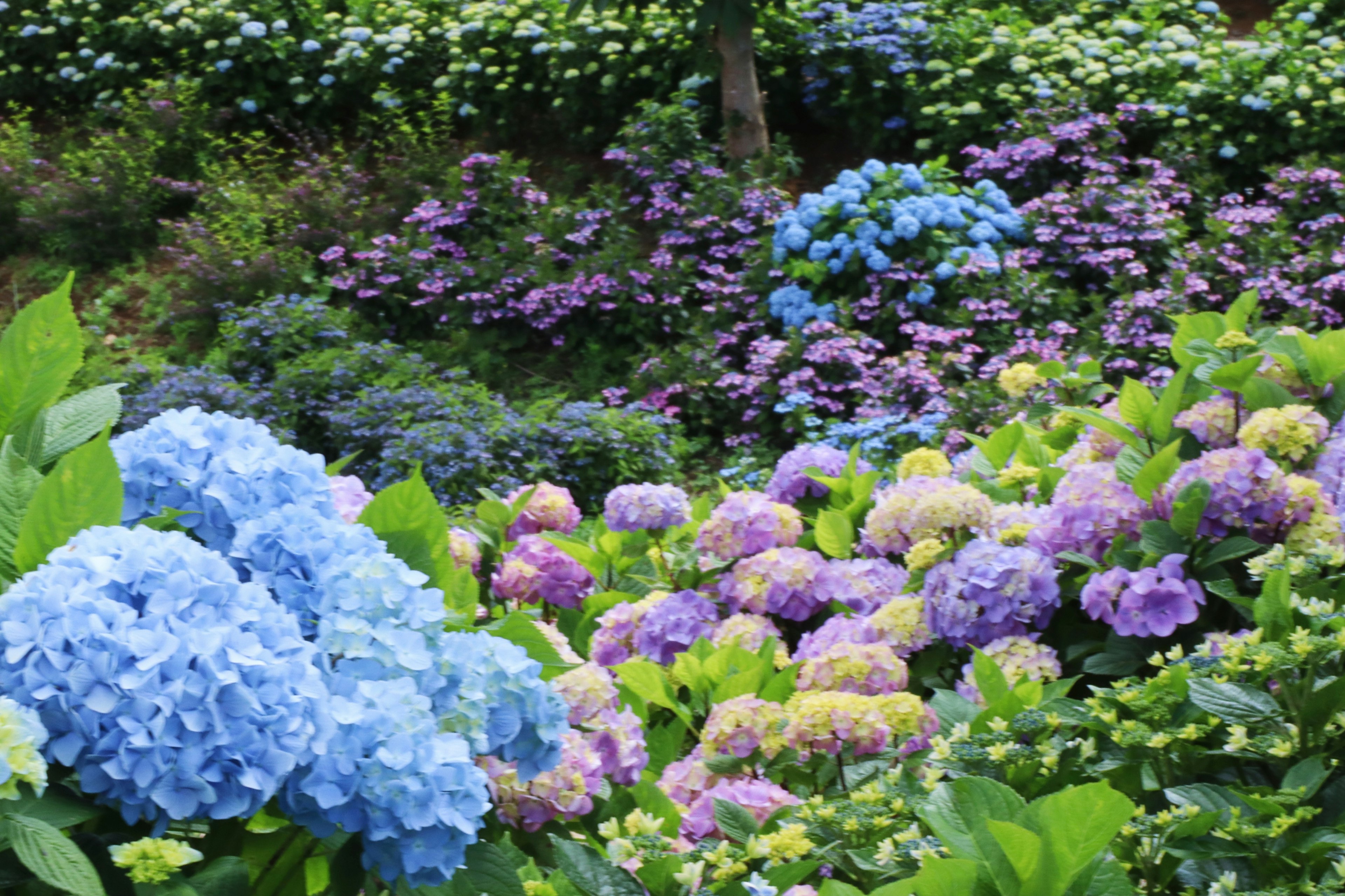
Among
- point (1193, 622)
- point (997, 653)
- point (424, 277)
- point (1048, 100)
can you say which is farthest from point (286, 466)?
point (1048, 100)

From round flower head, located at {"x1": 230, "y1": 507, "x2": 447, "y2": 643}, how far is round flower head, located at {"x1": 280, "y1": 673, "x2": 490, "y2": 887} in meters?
0.08

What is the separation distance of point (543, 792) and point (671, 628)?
27.5 inches

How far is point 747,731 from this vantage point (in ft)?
5.79

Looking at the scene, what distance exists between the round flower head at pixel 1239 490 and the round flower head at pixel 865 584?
20.5 inches

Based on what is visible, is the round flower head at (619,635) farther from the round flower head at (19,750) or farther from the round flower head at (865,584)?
the round flower head at (19,750)

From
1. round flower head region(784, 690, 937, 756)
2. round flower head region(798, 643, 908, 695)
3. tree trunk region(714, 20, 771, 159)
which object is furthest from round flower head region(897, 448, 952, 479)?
tree trunk region(714, 20, 771, 159)

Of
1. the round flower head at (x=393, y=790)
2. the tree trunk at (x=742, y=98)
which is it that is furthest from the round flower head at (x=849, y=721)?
the tree trunk at (x=742, y=98)

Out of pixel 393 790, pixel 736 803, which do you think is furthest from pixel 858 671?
pixel 393 790

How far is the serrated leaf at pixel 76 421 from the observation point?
1493mm

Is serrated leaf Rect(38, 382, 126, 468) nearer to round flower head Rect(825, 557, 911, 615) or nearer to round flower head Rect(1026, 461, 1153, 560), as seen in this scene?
round flower head Rect(825, 557, 911, 615)

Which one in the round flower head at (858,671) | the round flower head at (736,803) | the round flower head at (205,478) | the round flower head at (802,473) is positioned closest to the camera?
the round flower head at (205,478)

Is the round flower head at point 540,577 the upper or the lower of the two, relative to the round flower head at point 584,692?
lower

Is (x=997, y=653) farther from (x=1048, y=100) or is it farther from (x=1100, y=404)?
(x=1048, y=100)

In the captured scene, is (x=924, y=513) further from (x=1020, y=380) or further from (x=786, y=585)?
(x=1020, y=380)
